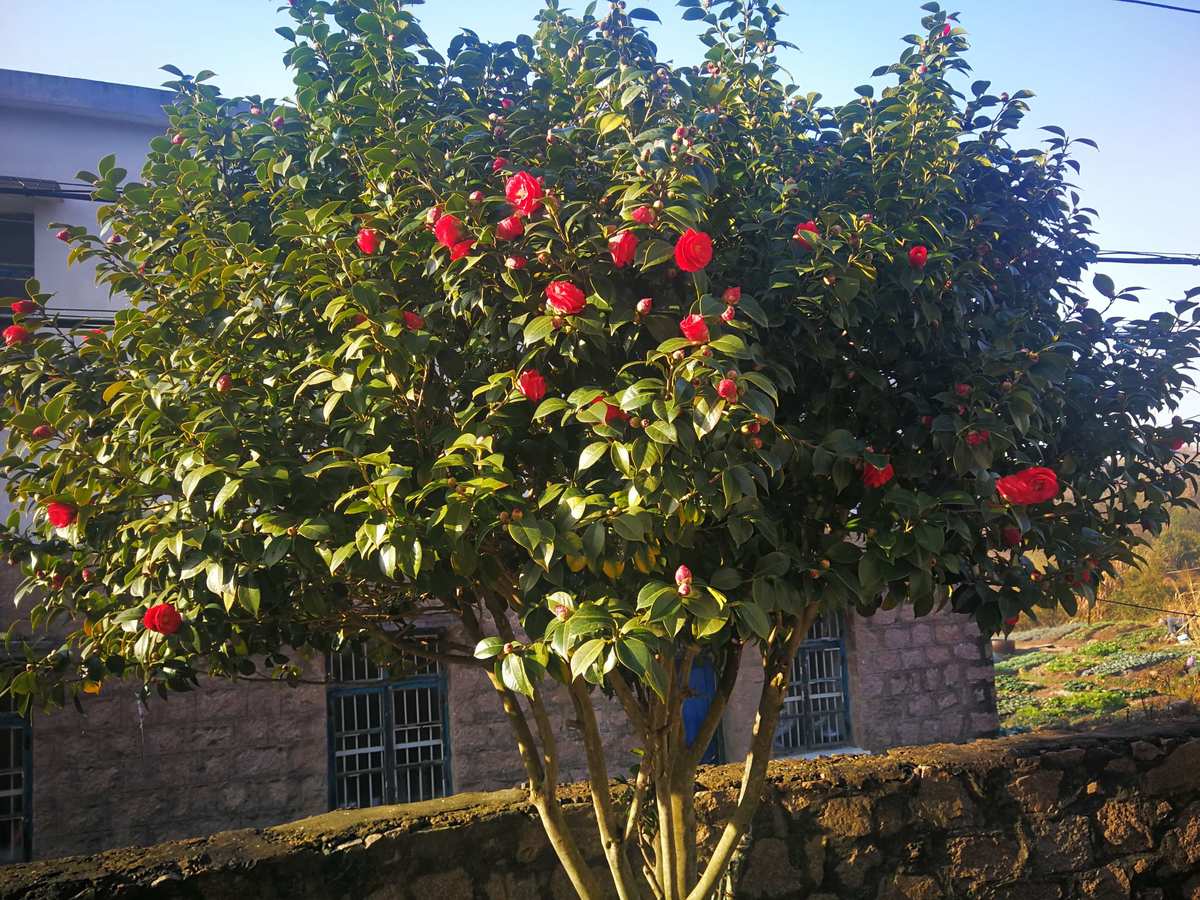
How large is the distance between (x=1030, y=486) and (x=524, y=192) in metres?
1.52

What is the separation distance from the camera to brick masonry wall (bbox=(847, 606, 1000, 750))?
32.3ft

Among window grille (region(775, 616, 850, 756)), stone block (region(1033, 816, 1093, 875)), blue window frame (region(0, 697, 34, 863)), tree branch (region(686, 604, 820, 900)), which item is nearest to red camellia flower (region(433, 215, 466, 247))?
tree branch (region(686, 604, 820, 900))

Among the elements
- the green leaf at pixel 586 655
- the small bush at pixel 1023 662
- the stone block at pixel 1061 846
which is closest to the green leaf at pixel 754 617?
the green leaf at pixel 586 655

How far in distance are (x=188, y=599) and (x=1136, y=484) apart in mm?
3040

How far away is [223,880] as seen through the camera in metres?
3.72

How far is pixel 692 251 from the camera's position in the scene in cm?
253

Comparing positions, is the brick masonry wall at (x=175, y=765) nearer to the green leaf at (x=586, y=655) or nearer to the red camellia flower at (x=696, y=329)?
the green leaf at (x=586, y=655)

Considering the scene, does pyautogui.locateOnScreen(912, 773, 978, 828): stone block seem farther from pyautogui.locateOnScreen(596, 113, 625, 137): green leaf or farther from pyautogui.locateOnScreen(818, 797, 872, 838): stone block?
pyautogui.locateOnScreen(596, 113, 625, 137): green leaf

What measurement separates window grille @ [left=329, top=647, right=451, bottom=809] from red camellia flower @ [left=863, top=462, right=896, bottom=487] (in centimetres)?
569

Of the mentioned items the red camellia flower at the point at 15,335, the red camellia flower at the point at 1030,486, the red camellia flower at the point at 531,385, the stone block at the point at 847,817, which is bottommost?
the stone block at the point at 847,817

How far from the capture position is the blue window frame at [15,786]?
6965mm

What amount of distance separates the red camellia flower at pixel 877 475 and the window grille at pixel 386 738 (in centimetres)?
569

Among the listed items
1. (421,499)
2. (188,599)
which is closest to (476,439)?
(421,499)

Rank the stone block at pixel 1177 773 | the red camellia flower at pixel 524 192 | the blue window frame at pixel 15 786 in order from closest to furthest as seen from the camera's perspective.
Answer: the red camellia flower at pixel 524 192
the stone block at pixel 1177 773
the blue window frame at pixel 15 786
